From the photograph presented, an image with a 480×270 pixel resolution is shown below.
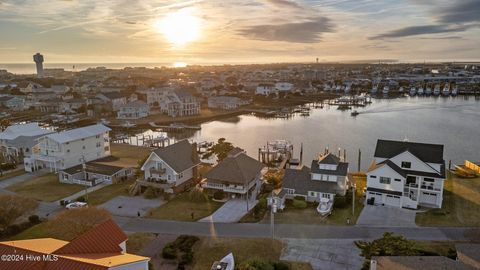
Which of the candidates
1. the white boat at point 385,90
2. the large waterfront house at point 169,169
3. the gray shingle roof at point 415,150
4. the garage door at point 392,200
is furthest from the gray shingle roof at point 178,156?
the white boat at point 385,90

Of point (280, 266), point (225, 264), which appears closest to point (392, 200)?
point (280, 266)

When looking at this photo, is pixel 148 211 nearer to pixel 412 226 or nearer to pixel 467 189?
pixel 412 226

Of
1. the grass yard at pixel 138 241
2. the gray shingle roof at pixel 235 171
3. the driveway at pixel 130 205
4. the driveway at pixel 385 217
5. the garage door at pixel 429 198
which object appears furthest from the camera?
the gray shingle roof at pixel 235 171

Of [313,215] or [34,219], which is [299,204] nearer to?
[313,215]

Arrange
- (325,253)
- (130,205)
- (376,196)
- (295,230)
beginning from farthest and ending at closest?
(130,205), (376,196), (295,230), (325,253)

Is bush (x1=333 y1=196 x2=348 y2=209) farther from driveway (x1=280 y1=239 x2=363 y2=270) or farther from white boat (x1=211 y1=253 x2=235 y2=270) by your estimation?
white boat (x1=211 y1=253 x2=235 y2=270)

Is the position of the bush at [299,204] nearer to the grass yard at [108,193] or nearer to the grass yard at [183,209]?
the grass yard at [183,209]

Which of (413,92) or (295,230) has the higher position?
(413,92)
